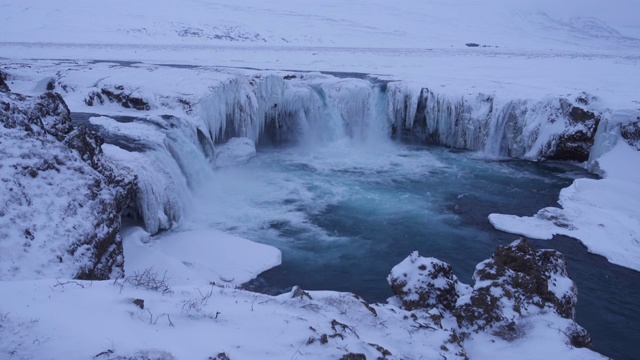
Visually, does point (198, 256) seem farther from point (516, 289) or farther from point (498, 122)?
point (498, 122)

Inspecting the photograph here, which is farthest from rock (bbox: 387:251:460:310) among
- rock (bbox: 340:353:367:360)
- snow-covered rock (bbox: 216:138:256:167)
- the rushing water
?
snow-covered rock (bbox: 216:138:256:167)

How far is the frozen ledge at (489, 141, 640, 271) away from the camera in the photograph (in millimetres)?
10555

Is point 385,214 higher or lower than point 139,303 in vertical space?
lower

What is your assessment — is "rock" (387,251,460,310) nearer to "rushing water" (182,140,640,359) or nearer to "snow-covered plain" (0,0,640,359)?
"snow-covered plain" (0,0,640,359)

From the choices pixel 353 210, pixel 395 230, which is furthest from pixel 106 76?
pixel 395 230

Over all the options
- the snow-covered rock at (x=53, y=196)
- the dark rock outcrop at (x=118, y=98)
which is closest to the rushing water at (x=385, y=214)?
the snow-covered rock at (x=53, y=196)

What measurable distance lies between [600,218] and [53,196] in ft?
41.1

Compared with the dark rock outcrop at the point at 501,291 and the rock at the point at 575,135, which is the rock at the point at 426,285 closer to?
the dark rock outcrop at the point at 501,291

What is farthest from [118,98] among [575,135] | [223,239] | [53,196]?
[575,135]

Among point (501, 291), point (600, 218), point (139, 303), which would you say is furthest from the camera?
point (600, 218)

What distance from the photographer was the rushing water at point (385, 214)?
8.91 metres

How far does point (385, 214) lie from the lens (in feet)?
40.6

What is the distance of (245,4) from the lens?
7631cm

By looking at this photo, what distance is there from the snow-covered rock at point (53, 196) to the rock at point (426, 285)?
177 inches
